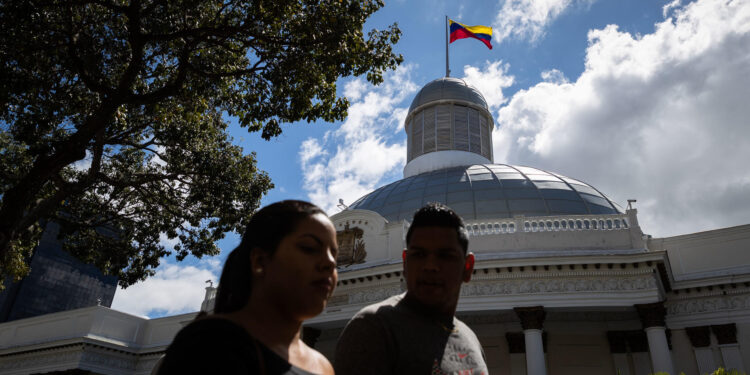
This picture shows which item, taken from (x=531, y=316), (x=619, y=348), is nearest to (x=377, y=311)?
(x=531, y=316)

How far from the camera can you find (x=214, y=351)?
4.45ft

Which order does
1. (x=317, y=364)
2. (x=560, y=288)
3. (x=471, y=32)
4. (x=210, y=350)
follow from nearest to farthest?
(x=210, y=350)
(x=317, y=364)
(x=560, y=288)
(x=471, y=32)

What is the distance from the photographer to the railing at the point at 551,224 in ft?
51.6

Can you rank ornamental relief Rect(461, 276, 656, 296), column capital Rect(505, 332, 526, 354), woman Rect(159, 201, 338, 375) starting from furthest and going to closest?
column capital Rect(505, 332, 526, 354) → ornamental relief Rect(461, 276, 656, 296) → woman Rect(159, 201, 338, 375)

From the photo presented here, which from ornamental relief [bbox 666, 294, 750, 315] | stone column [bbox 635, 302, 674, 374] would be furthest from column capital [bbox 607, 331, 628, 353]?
stone column [bbox 635, 302, 674, 374]

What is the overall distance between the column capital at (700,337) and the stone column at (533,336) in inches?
187

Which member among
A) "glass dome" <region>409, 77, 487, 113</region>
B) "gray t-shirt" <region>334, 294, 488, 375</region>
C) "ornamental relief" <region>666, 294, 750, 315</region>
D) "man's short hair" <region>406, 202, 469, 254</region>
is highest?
"glass dome" <region>409, 77, 487, 113</region>

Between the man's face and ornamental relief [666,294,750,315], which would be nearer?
the man's face

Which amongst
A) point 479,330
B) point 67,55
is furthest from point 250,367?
point 479,330

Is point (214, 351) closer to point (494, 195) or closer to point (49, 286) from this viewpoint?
point (494, 195)

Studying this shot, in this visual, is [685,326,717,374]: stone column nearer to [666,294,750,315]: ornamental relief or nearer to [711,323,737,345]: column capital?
[711,323,737,345]: column capital

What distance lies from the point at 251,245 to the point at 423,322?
903mm

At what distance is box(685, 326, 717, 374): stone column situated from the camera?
14.6 m

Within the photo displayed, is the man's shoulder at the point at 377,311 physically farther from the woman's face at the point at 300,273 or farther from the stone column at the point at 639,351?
the stone column at the point at 639,351
